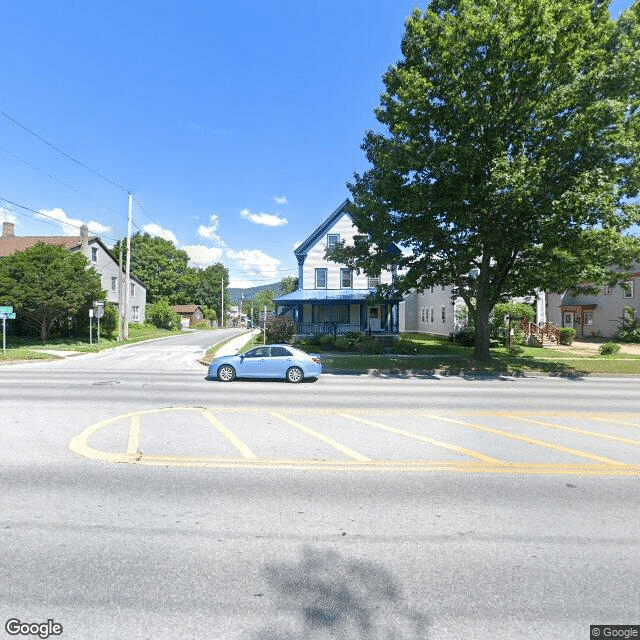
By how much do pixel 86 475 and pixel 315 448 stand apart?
3326mm

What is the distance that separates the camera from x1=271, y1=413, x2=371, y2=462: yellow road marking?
20.0ft

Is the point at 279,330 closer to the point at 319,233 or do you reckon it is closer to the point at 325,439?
the point at 319,233

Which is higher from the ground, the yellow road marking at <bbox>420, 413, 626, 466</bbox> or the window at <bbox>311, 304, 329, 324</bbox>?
the window at <bbox>311, 304, 329, 324</bbox>

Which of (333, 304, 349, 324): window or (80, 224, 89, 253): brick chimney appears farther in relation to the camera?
(80, 224, 89, 253): brick chimney

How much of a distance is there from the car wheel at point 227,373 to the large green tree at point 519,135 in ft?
28.6

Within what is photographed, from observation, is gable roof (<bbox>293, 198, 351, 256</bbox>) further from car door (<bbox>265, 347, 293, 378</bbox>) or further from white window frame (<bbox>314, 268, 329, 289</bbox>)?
car door (<bbox>265, 347, 293, 378</bbox>)

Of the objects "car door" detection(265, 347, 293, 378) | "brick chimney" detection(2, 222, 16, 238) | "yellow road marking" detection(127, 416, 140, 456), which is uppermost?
"brick chimney" detection(2, 222, 16, 238)

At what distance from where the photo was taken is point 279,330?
26609mm

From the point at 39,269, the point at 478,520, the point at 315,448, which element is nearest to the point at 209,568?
the point at 478,520

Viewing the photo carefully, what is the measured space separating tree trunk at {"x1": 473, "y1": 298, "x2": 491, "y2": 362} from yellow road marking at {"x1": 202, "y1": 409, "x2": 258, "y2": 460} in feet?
49.5

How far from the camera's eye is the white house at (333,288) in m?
29.3

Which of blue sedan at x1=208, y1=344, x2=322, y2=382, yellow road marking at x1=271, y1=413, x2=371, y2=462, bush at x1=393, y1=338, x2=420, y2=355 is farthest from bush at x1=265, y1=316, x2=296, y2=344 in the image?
yellow road marking at x1=271, y1=413, x2=371, y2=462

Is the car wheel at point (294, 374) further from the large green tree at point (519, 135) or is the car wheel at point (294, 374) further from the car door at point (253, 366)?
the large green tree at point (519, 135)

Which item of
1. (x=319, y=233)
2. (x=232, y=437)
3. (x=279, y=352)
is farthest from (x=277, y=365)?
(x=319, y=233)
